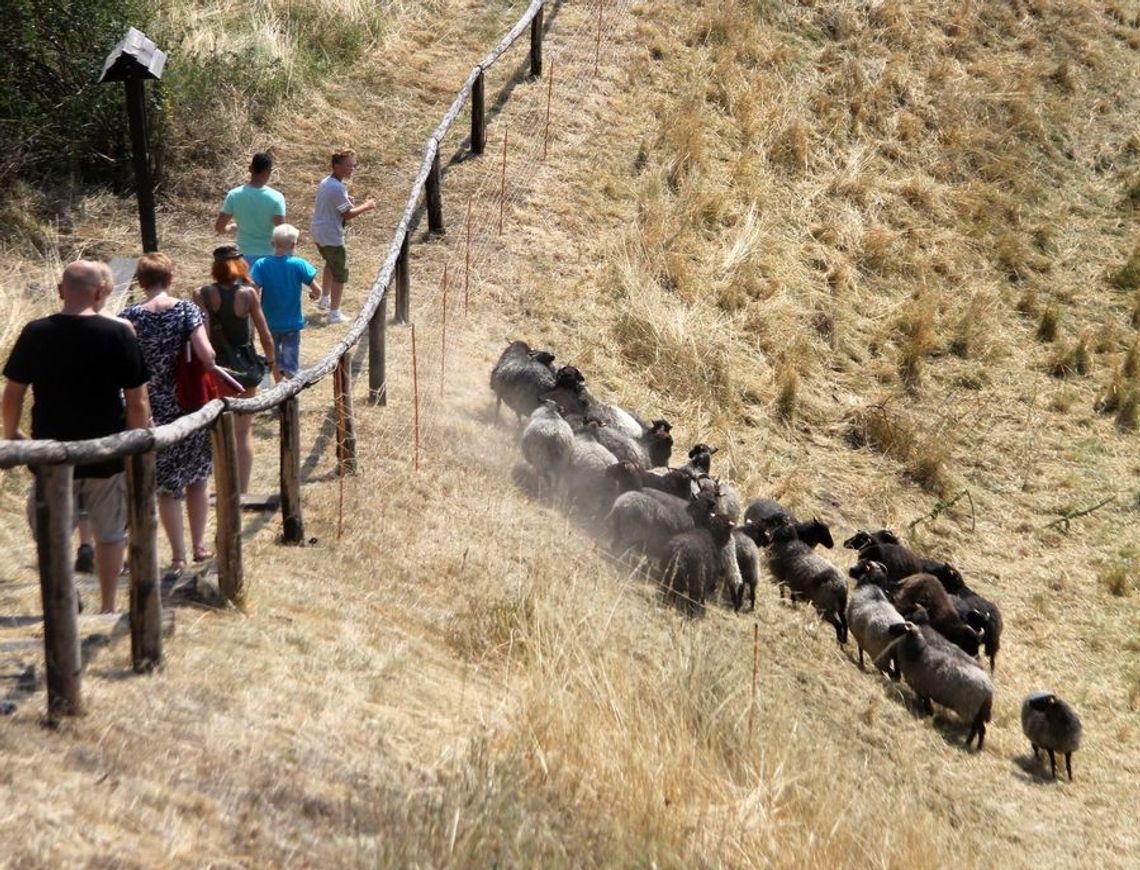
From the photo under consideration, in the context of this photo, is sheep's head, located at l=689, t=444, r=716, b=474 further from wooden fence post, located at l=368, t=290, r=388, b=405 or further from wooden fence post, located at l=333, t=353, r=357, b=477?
wooden fence post, located at l=333, t=353, r=357, b=477

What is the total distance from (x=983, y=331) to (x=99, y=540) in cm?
1346

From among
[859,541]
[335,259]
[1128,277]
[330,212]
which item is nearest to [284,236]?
[330,212]

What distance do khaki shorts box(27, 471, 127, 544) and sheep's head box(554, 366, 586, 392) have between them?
19.3 ft

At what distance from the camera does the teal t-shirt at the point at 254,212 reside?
11.1 m

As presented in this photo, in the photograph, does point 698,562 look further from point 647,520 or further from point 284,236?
point 284,236

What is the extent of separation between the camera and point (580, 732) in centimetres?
628

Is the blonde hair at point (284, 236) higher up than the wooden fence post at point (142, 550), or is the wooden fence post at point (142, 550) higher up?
the blonde hair at point (284, 236)

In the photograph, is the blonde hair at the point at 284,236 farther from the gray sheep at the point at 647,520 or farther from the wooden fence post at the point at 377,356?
the gray sheep at the point at 647,520

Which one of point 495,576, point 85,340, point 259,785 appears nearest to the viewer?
point 259,785

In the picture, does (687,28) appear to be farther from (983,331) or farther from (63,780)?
(63,780)

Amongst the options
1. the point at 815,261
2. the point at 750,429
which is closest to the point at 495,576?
the point at 750,429

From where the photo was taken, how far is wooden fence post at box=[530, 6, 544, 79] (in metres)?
19.1

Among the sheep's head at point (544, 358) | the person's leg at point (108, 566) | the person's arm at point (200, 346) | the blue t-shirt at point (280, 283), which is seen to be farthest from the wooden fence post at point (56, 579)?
the sheep's head at point (544, 358)

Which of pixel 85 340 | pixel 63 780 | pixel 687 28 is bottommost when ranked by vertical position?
pixel 63 780
